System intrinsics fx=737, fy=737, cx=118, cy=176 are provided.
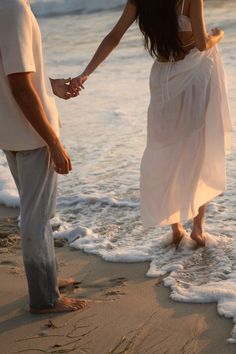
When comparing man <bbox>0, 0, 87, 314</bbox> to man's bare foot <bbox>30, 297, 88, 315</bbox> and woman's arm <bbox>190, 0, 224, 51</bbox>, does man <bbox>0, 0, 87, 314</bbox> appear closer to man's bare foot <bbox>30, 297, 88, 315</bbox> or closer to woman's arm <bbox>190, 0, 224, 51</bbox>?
man's bare foot <bbox>30, 297, 88, 315</bbox>

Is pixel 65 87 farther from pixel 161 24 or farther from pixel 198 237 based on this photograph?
pixel 198 237

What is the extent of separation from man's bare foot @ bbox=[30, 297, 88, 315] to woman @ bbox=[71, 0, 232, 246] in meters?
0.87

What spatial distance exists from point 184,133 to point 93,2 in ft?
46.4

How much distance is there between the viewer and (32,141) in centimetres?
318

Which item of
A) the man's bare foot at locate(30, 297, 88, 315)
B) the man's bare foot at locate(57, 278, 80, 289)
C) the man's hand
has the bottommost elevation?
the man's bare foot at locate(57, 278, 80, 289)

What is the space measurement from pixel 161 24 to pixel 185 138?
2.14 ft

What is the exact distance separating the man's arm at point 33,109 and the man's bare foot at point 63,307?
2.54ft

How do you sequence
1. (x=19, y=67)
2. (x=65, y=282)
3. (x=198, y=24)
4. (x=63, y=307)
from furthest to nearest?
1. (x=65, y=282)
2. (x=198, y=24)
3. (x=63, y=307)
4. (x=19, y=67)

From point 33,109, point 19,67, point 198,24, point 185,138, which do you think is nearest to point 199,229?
point 185,138

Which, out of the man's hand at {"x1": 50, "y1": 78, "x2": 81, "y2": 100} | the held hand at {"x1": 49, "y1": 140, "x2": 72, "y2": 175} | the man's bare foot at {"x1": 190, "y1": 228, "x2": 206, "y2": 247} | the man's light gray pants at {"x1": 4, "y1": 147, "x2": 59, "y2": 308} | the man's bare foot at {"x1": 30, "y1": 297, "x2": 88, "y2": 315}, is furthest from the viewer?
the man's bare foot at {"x1": 190, "y1": 228, "x2": 206, "y2": 247}

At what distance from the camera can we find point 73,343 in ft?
10.7

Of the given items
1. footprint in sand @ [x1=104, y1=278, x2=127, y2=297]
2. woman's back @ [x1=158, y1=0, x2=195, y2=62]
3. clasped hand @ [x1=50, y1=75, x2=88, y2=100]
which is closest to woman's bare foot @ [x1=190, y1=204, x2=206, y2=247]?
footprint in sand @ [x1=104, y1=278, x2=127, y2=297]

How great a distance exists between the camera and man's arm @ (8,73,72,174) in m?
3.02

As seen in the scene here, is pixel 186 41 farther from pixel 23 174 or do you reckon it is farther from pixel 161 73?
pixel 23 174
